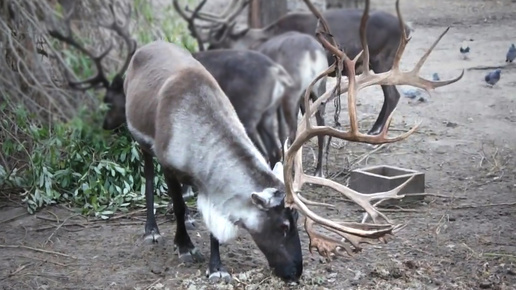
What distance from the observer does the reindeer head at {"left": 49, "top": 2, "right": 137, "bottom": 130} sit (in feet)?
15.9

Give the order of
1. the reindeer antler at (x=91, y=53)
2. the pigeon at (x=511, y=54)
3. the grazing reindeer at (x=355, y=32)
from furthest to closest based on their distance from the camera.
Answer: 1. the pigeon at (x=511, y=54)
2. the grazing reindeer at (x=355, y=32)
3. the reindeer antler at (x=91, y=53)

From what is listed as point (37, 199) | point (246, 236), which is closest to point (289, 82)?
point (246, 236)

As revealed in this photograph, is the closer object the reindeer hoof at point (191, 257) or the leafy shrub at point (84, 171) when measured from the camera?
the reindeer hoof at point (191, 257)

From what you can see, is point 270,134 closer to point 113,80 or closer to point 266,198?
point 113,80

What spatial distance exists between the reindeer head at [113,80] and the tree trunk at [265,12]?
3084 mm

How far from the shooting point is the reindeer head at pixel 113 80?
191 inches

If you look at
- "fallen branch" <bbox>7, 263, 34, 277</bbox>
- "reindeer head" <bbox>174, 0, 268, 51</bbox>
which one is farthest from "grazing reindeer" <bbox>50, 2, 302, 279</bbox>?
"reindeer head" <bbox>174, 0, 268, 51</bbox>

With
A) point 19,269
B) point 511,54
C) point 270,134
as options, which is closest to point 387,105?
point 270,134

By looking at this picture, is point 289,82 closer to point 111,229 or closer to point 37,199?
point 111,229

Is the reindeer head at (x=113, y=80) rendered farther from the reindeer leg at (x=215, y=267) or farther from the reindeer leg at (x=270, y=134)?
the reindeer leg at (x=215, y=267)

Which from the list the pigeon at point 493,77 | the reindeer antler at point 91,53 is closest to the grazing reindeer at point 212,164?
the reindeer antler at point 91,53

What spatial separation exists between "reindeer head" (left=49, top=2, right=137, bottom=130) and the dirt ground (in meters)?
0.74

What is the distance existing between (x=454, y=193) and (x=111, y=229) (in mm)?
2531

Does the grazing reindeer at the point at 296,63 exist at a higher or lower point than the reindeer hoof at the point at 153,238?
higher
